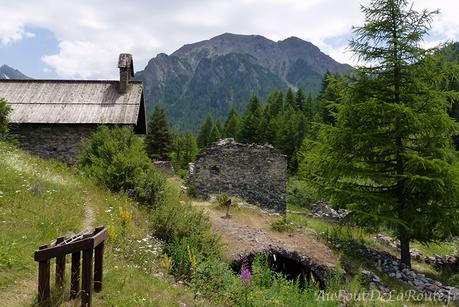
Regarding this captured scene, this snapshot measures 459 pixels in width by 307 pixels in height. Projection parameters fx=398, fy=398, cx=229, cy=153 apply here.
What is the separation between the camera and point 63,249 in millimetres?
5652

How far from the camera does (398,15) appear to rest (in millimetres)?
13352

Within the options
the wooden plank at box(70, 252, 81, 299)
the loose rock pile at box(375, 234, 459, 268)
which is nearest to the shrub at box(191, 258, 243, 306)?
the wooden plank at box(70, 252, 81, 299)

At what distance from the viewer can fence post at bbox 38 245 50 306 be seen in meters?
5.48

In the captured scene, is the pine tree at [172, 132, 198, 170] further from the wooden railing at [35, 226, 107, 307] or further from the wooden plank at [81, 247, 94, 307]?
the wooden plank at [81, 247, 94, 307]

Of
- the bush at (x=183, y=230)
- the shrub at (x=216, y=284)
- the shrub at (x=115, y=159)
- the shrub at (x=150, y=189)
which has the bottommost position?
the shrub at (x=216, y=284)

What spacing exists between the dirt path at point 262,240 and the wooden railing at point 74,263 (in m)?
5.63

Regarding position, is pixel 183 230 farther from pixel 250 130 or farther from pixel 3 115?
pixel 250 130

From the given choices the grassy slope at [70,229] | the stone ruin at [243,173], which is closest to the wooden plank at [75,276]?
the grassy slope at [70,229]

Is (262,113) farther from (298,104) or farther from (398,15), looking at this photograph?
(398,15)

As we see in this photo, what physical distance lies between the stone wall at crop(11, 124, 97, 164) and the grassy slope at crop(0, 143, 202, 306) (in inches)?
278

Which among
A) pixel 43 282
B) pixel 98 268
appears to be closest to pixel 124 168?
pixel 98 268

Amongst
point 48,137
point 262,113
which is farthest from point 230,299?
point 262,113

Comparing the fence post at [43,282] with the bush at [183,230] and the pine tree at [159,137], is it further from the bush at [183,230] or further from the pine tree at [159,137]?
the pine tree at [159,137]

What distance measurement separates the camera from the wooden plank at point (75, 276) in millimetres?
6082
